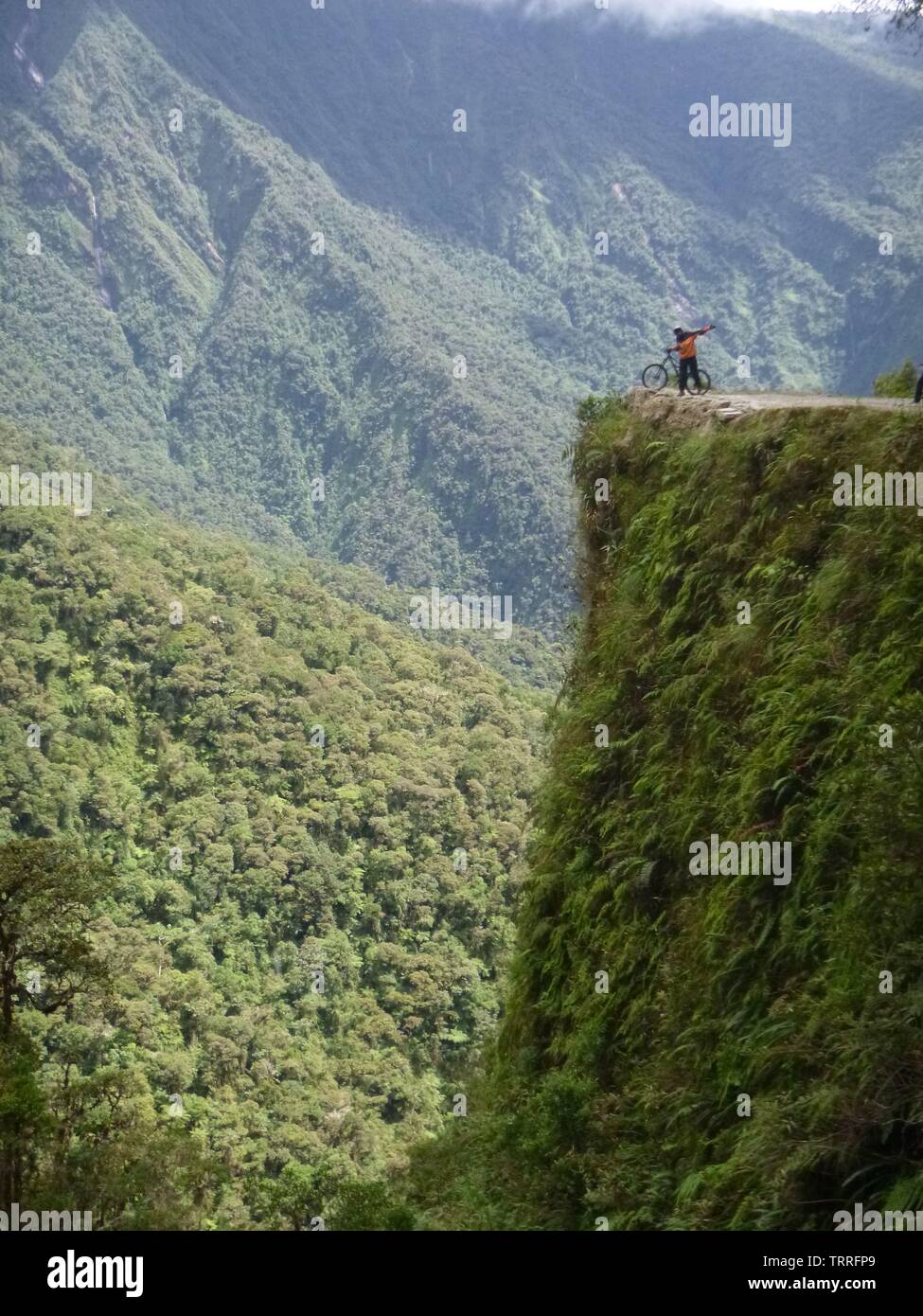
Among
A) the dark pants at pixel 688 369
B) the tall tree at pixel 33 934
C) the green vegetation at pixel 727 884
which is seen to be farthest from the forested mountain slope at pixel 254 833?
the dark pants at pixel 688 369

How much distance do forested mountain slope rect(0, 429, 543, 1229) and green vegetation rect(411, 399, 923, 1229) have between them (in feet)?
70.7

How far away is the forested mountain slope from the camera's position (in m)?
37.6

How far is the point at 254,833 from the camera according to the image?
4794cm

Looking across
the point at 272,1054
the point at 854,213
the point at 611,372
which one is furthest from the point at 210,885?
the point at 854,213

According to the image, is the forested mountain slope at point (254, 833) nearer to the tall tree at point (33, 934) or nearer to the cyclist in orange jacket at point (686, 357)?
the tall tree at point (33, 934)

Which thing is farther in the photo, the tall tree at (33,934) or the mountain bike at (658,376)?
the mountain bike at (658,376)

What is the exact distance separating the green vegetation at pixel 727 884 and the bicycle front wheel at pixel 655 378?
5.15ft

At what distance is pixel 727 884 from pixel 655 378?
688cm

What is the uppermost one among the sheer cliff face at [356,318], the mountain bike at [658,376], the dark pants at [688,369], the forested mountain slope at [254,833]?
the sheer cliff face at [356,318]

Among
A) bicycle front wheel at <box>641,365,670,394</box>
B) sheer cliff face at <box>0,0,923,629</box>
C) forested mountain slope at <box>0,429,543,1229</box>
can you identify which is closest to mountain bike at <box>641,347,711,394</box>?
bicycle front wheel at <box>641,365,670,394</box>

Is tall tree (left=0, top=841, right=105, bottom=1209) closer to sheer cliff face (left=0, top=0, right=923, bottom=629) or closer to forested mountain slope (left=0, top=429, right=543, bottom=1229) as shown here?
forested mountain slope (left=0, top=429, right=543, bottom=1229)

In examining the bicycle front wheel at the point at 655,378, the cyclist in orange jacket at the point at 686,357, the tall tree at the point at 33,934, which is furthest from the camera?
the bicycle front wheel at the point at 655,378

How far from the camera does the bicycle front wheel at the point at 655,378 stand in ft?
43.0

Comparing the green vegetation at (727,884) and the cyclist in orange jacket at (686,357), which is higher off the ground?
the cyclist in orange jacket at (686,357)
